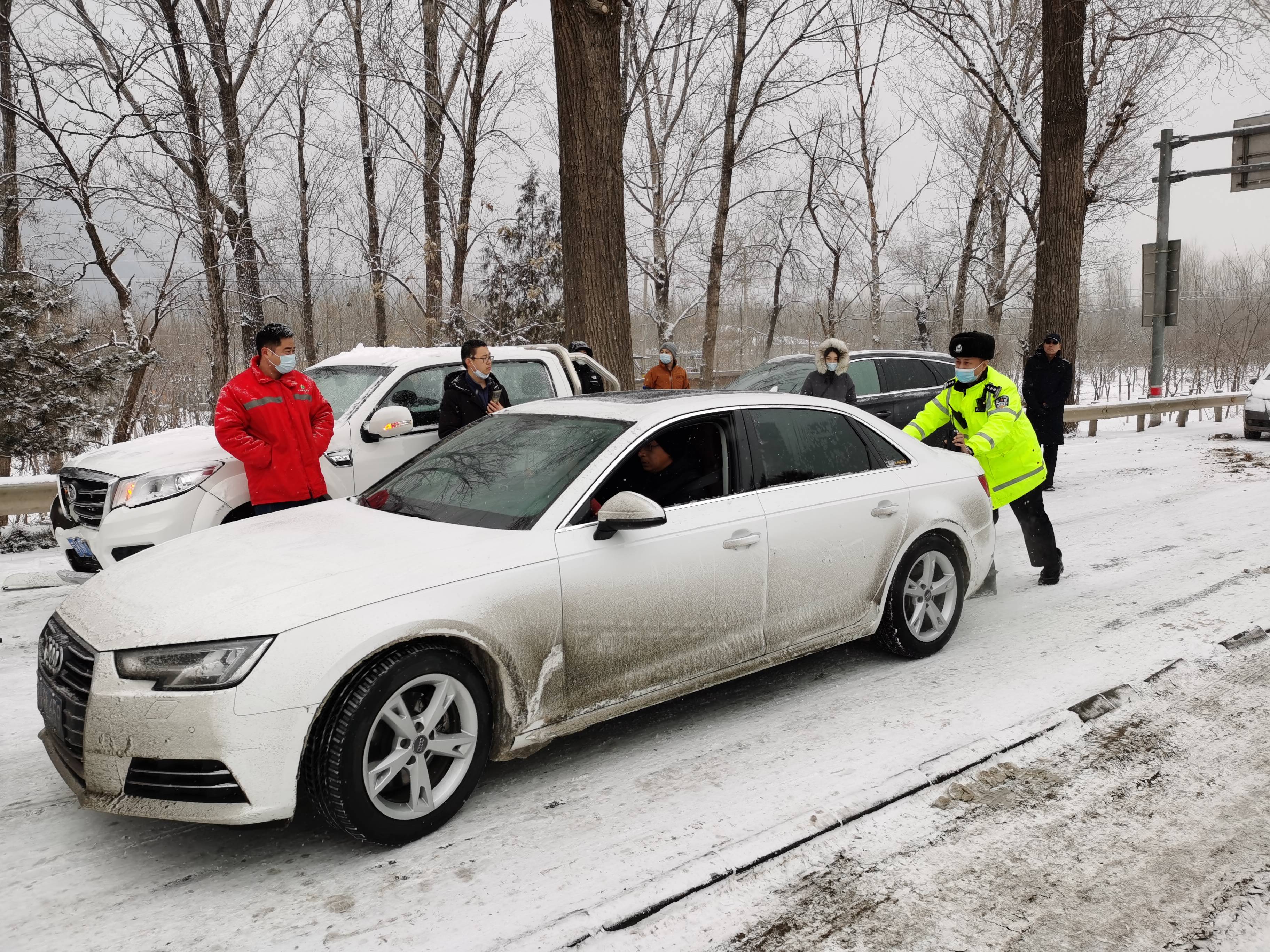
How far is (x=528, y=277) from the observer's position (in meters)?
21.4

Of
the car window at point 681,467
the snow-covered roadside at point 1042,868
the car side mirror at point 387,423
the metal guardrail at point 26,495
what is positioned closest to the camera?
the snow-covered roadside at point 1042,868

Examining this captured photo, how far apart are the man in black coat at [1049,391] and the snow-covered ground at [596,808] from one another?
14.0 ft

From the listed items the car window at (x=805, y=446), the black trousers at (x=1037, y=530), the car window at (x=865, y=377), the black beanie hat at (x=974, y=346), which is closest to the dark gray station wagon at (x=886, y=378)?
the car window at (x=865, y=377)

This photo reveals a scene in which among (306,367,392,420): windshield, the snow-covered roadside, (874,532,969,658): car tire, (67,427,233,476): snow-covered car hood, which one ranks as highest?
(306,367,392,420): windshield

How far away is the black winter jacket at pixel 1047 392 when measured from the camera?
10289 mm

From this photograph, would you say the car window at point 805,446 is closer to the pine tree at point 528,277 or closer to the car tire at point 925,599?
the car tire at point 925,599

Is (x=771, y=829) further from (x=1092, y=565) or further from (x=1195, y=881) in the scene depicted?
(x=1092, y=565)

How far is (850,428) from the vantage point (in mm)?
5000

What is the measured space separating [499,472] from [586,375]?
455cm

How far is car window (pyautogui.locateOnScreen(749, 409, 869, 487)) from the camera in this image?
14.8 feet

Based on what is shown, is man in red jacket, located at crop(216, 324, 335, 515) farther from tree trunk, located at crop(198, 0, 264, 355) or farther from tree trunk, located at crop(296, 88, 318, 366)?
tree trunk, located at crop(296, 88, 318, 366)

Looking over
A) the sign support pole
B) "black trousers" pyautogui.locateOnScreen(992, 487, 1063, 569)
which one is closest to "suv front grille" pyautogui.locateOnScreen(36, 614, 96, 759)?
"black trousers" pyautogui.locateOnScreen(992, 487, 1063, 569)

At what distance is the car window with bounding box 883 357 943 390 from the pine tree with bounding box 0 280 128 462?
9.49m

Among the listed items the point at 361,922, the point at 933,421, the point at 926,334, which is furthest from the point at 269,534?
the point at 926,334
